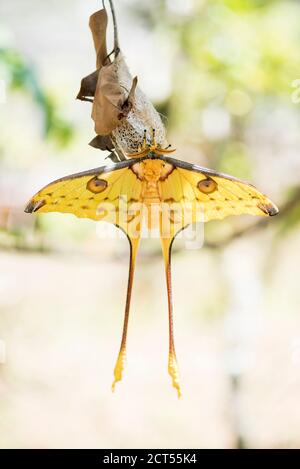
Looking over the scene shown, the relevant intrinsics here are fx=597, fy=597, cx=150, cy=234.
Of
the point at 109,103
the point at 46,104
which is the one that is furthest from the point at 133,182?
the point at 46,104

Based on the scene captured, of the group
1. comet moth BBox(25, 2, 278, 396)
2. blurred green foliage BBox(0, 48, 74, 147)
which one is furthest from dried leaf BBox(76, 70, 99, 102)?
blurred green foliage BBox(0, 48, 74, 147)

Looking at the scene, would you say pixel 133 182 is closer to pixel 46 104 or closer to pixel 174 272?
pixel 46 104

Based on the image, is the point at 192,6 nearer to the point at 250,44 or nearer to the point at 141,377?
the point at 250,44

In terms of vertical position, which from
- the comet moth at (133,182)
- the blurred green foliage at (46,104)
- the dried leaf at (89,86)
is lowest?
the comet moth at (133,182)

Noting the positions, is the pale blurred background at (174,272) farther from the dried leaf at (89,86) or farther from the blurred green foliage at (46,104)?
the dried leaf at (89,86)

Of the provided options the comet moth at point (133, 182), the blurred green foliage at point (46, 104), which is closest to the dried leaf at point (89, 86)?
the comet moth at point (133, 182)
